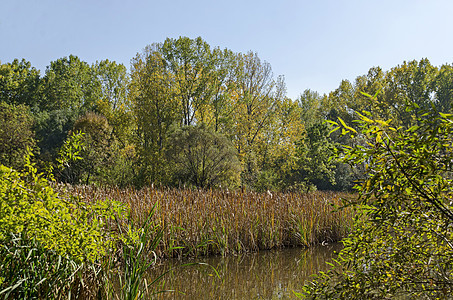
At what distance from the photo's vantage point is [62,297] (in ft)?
10.0

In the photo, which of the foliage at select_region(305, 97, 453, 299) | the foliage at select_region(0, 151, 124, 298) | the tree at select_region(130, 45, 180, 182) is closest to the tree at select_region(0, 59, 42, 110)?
the tree at select_region(130, 45, 180, 182)

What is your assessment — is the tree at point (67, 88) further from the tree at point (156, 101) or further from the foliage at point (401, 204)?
the foliage at point (401, 204)

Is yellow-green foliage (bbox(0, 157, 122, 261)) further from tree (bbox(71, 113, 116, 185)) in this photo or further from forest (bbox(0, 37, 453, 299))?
tree (bbox(71, 113, 116, 185))

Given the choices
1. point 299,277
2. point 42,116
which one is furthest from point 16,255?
point 42,116

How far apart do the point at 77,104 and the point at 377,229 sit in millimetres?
33615

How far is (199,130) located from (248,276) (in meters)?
9.57

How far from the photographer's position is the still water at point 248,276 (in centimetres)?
484

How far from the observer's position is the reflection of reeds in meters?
6.73

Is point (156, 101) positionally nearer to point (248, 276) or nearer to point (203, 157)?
point (203, 157)

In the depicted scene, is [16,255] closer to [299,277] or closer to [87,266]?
[87,266]

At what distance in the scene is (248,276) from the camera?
226 inches

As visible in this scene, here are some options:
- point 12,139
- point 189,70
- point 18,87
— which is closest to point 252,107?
point 189,70

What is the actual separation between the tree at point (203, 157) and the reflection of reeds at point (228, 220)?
6.20 m

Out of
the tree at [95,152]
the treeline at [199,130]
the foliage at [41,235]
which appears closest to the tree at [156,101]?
the treeline at [199,130]
